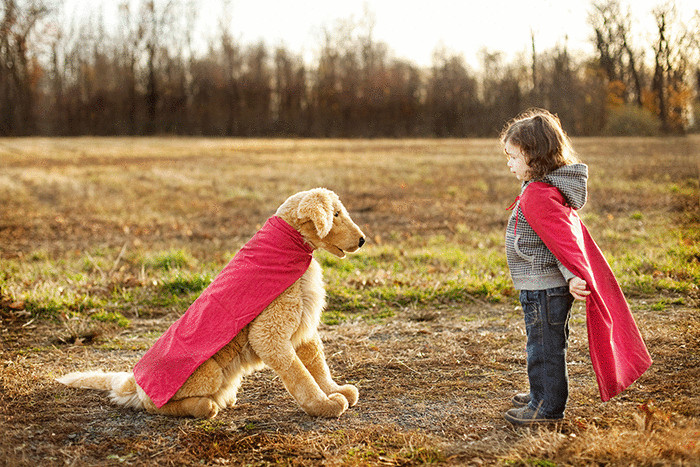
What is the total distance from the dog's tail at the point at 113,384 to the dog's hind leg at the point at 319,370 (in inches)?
45.2

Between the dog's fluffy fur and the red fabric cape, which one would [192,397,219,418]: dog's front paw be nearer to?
the dog's fluffy fur

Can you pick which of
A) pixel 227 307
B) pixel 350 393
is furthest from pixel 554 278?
pixel 227 307

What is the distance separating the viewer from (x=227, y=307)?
3775 mm

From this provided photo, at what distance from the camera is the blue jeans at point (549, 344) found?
3.52 m

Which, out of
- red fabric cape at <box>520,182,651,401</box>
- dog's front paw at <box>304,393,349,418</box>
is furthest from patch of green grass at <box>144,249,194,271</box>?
red fabric cape at <box>520,182,651,401</box>

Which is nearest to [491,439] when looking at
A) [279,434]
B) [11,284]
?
[279,434]

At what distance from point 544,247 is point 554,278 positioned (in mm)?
190

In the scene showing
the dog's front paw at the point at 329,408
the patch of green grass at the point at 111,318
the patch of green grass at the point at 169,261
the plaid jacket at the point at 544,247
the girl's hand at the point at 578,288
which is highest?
the plaid jacket at the point at 544,247

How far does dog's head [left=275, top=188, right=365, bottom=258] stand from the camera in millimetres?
3818

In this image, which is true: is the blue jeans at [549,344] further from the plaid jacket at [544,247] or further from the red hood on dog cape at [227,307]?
the red hood on dog cape at [227,307]

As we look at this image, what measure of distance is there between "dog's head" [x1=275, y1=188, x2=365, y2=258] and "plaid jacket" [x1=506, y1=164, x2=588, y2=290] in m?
1.01

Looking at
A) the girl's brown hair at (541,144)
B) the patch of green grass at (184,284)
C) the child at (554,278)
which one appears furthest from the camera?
the patch of green grass at (184,284)

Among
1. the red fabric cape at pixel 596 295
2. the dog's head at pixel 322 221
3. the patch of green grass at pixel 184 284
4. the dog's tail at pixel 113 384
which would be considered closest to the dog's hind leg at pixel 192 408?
the dog's tail at pixel 113 384

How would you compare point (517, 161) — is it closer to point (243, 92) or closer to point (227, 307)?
point (227, 307)
